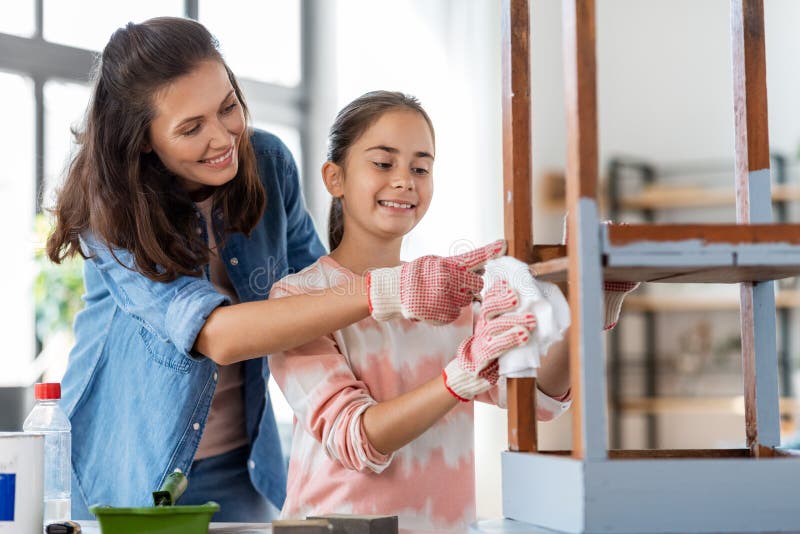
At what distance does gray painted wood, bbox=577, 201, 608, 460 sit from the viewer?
0.96 metres

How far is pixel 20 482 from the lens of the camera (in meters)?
1.17

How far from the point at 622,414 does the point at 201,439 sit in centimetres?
339

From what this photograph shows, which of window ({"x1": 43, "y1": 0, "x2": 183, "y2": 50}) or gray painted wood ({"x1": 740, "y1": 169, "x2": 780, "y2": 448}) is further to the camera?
window ({"x1": 43, "y1": 0, "x2": 183, "y2": 50})

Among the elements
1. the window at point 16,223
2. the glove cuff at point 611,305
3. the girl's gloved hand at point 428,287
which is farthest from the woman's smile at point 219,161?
the window at point 16,223

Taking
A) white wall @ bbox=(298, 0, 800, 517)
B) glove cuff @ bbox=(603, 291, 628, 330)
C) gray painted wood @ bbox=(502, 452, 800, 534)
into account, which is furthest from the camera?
white wall @ bbox=(298, 0, 800, 517)

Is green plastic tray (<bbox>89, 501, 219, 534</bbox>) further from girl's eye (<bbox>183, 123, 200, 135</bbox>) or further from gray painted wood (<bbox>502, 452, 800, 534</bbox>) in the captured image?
girl's eye (<bbox>183, 123, 200, 135</bbox>)

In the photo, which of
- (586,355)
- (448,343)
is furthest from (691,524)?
(448,343)

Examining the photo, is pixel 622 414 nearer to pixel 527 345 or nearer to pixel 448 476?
pixel 448 476

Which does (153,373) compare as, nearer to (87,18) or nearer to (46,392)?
(46,392)

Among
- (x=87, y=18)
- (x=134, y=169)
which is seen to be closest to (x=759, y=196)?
(x=134, y=169)

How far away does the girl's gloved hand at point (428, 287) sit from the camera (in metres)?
1.26

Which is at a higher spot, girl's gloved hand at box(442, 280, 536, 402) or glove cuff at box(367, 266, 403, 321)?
glove cuff at box(367, 266, 403, 321)

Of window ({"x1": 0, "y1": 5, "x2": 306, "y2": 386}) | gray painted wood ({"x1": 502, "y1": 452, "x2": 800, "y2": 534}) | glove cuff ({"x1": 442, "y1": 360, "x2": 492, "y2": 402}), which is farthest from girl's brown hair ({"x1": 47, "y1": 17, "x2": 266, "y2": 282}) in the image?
window ({"x1": 0, "y1": 5, "x2": 306, "y2": 386})

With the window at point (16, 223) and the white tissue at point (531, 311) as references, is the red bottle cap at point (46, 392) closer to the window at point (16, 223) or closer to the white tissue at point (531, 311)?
the white tissue at point (531, 311)
